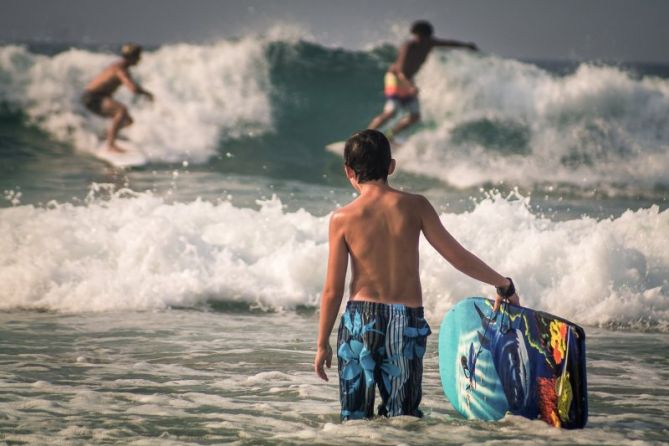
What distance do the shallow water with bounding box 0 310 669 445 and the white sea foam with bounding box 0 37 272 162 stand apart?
6416 millimetres

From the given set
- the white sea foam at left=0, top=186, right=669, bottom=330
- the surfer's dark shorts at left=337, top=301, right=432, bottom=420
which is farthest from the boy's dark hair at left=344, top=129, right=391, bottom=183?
the white sea foam at left=0, top=186, right=669, bottom=330

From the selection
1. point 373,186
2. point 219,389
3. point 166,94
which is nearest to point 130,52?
point 166,94

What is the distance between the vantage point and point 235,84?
1372 centimetres

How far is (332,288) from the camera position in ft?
9.66

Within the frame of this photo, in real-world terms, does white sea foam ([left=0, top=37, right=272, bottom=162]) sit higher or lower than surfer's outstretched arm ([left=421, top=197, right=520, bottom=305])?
higher

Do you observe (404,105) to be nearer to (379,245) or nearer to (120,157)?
(120,157)

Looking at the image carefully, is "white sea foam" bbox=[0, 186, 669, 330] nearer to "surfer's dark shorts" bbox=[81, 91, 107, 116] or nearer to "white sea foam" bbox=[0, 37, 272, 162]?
"surfer's dark shorts" bbox=[81, 91, 107, 116]

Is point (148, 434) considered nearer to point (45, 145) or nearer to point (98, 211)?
point (98, 211)

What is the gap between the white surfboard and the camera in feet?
39.5

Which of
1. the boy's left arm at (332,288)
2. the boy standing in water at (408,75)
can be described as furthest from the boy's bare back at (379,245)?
the boy standing in water at (408,75)

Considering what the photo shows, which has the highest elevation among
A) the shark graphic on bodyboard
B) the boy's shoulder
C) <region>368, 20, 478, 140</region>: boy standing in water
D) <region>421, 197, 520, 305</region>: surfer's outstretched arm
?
<region>368, 20, 478, 140</region>: boy standing in water

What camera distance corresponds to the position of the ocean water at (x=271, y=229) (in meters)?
3.94

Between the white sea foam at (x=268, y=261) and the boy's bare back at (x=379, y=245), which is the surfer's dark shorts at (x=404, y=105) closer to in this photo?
the white sea foam at (x=268, y=261)

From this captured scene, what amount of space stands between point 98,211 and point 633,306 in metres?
4.93
